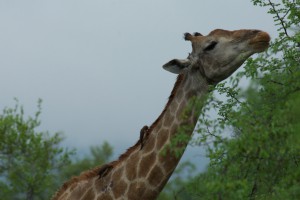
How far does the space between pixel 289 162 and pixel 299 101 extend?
0.98m

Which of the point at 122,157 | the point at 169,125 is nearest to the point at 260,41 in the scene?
the point at 169,125

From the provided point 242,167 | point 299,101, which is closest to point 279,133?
point 299,101

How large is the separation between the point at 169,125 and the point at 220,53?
1.51 metres

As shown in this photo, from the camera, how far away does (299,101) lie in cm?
687

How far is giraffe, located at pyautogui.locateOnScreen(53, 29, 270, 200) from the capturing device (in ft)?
32.2

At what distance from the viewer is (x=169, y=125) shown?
10031mm

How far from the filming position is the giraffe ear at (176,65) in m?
10.1

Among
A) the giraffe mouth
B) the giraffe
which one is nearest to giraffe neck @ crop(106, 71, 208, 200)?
the giraffe

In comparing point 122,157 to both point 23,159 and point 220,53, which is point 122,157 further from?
point 23,159

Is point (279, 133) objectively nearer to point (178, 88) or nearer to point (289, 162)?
point (289, 162)

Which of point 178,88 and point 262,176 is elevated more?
point 178,88

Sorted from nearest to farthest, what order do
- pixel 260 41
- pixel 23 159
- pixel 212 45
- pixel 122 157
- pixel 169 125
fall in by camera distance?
pixel 260 41, pixel 169 125, pixel 122 157, pixel 212 45, pixel 23 159

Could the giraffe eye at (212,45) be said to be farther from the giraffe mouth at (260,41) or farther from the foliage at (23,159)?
the foliage at (23,159)

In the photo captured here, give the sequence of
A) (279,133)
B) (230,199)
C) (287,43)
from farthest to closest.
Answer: (287,43), (230,199), (279,133)
